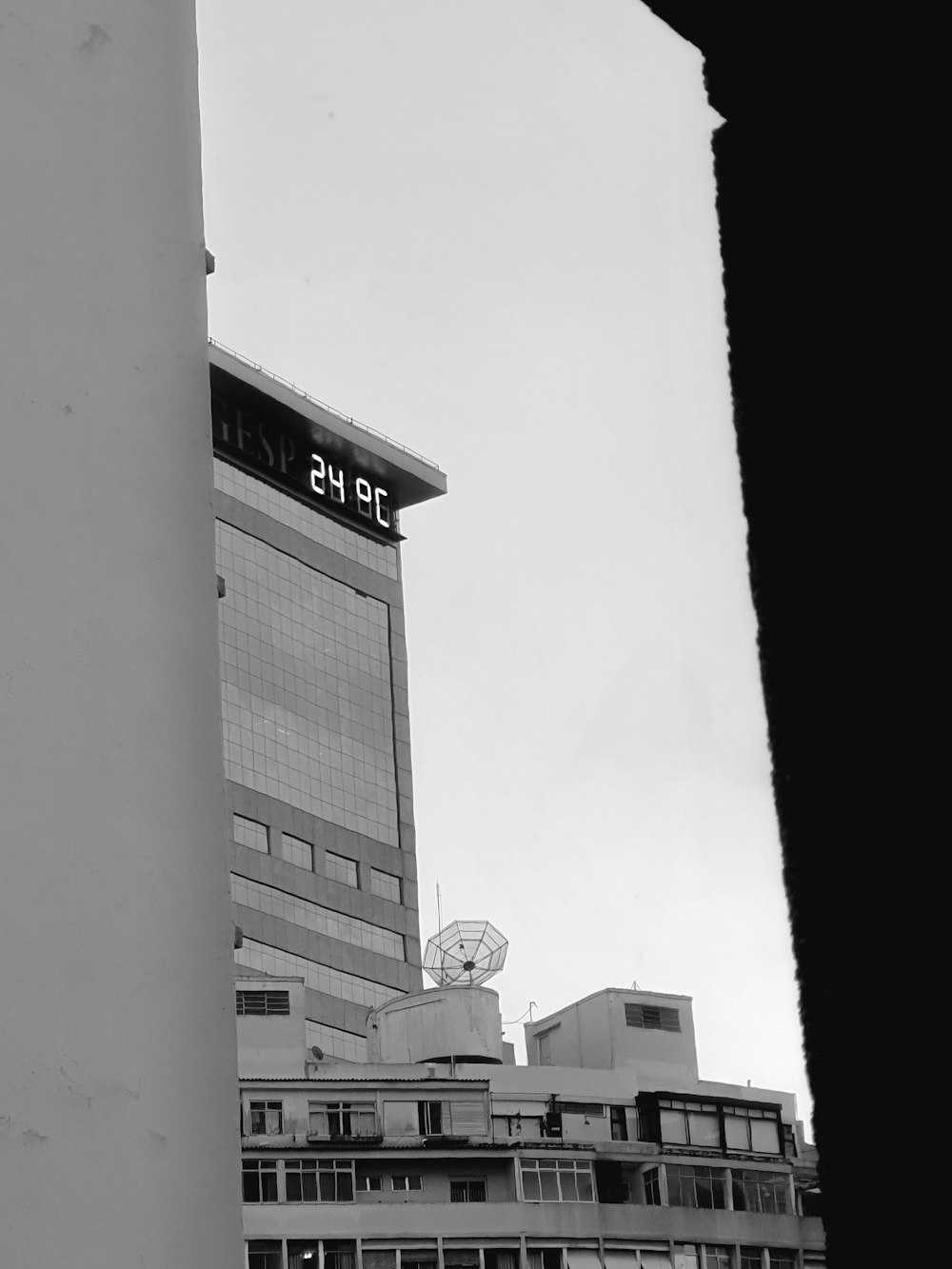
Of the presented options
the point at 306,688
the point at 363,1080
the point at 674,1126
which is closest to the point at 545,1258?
the point at 363,1080

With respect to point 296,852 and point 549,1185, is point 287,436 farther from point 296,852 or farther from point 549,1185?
point 549,1185

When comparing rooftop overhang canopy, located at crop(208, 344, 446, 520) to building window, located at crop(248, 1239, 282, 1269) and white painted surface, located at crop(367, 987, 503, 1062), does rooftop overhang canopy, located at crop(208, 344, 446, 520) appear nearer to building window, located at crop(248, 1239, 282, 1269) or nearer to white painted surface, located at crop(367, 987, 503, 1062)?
white painted surface, located at crop(367, 987, 503, 1062)

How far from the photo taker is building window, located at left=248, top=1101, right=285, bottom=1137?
4869 centimetres

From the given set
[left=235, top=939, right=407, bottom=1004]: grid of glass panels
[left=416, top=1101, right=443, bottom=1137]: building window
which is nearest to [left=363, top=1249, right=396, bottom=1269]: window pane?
[left=416, top=1101, right=443, bottom=1137]: building window

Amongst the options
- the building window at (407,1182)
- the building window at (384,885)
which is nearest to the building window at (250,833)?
the building window at (384,885)

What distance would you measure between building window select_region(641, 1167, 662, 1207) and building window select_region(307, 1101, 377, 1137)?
849 centimetres

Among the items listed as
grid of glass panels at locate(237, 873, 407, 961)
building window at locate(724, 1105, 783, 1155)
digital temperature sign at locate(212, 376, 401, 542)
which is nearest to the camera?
building window at locate(724, 1105, 783, 1155)

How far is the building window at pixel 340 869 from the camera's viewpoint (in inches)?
3829

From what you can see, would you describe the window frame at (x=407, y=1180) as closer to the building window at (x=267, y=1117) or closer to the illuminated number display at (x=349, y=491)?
the building window at (x=267, y=1117)

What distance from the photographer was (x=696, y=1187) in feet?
174

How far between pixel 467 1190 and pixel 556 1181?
8.43 feet

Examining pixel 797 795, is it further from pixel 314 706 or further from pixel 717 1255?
pixel 314 706

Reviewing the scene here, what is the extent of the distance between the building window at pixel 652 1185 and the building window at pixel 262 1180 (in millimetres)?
11431

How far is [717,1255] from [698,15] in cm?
5390
